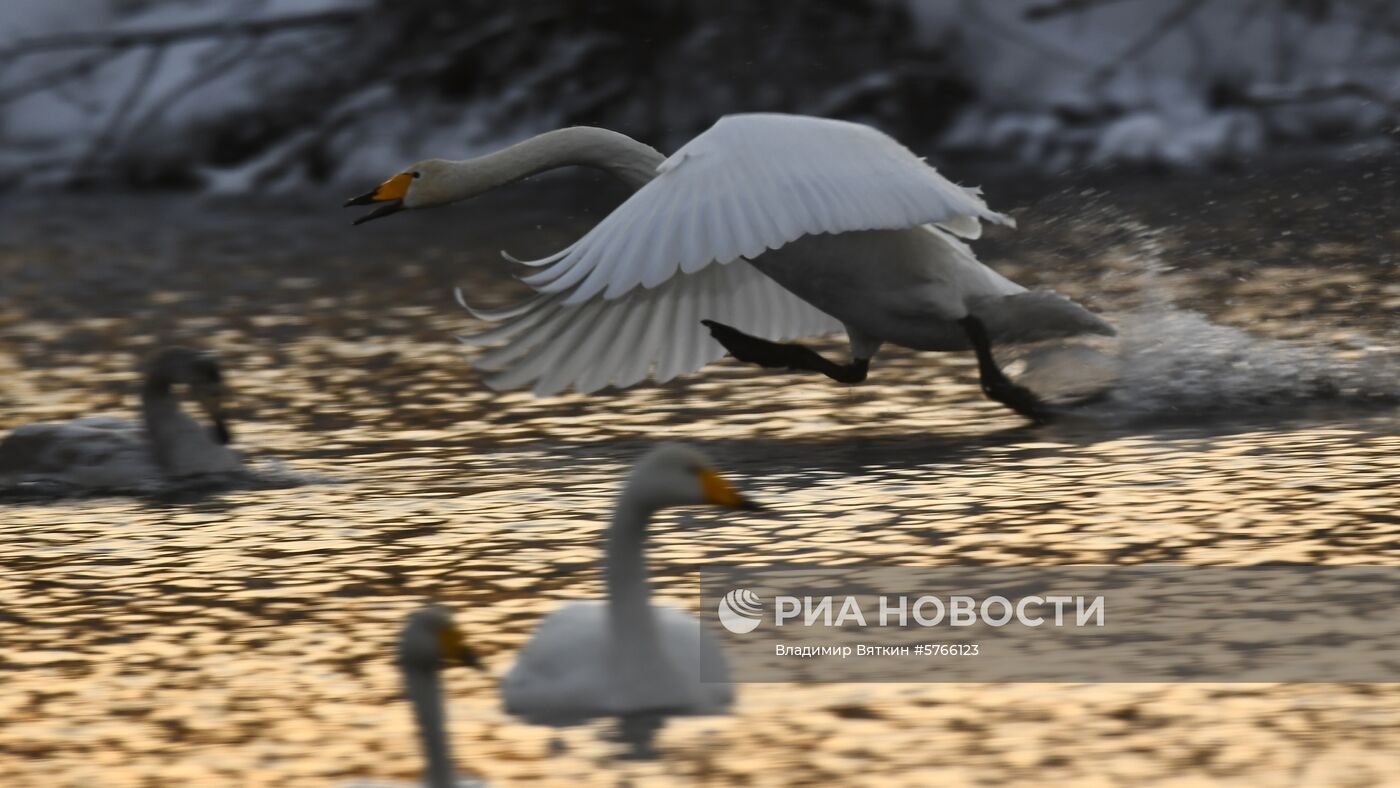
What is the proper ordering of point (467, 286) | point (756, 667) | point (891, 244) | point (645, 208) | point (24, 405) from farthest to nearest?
1. point (467, 286)
2. point (24, 405)
3. point (891, 244)
4. point (645, 208)
5. point (756, 667)

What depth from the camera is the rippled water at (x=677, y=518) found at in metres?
5.34

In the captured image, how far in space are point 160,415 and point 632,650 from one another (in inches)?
159

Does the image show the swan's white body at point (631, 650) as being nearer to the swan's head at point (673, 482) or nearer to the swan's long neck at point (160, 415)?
the swan's head at point (673, 482)

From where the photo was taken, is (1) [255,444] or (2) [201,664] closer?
(2) [201,664]

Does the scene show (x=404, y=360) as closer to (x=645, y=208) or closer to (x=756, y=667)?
(x=645, y=208)

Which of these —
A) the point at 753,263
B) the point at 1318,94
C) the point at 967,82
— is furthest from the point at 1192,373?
the point at 967,82

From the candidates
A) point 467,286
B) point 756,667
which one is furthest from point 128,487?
point 467,286

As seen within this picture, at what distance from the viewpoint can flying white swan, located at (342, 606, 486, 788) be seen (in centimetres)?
476

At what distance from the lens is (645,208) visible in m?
7.86

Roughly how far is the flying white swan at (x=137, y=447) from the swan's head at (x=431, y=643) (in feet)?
13.6

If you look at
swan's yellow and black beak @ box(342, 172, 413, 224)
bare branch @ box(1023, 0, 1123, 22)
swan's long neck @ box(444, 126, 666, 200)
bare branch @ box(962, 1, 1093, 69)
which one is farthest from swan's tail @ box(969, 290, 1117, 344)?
bare branch @ box(1023, 0, 1123, 22)

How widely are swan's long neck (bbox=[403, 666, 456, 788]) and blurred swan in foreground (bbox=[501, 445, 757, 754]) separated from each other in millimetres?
668

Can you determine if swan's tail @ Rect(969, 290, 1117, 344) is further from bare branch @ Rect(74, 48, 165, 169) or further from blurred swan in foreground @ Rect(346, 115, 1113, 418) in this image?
bare branch @ Rect(74, 48, 165, 169)

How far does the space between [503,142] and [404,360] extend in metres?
10.9
